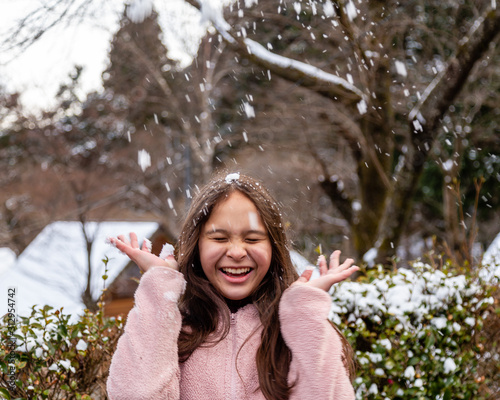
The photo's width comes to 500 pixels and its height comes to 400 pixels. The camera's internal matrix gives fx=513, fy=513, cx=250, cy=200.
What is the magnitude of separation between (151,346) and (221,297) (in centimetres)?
32

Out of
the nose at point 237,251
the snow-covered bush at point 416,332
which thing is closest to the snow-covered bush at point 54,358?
the nose at point 237,251

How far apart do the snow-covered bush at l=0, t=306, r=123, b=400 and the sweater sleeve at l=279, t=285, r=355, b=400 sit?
42.4 inches

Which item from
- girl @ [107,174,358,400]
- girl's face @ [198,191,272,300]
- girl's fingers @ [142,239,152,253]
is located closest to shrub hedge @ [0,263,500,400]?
girl's fingers @ [142,239,152,253]

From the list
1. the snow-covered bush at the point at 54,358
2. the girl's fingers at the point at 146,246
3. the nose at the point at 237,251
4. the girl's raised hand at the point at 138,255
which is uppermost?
the nose at the point at 237,251

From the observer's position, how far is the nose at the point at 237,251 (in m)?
1.76

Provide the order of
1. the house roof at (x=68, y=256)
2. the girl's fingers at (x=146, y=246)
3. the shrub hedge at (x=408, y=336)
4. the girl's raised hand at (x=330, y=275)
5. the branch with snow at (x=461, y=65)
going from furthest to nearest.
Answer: the house roof at (x=68, y=256)
the branch with snow at (x=461, y=65)
the shrub hedge at (x=408, y=336)
the girl's fingers at (x=146, y=246)
the girl's raised hand at (x=330, y=275)

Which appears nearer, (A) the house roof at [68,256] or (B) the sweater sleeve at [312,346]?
(B) the sweater sleeve at [312,346]

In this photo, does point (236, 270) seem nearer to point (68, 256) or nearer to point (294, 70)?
point (294, 70)

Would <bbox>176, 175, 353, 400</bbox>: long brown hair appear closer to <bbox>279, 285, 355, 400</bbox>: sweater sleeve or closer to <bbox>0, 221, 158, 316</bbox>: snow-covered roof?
<bbox>279, 285, 355, 400</bbox>: sweater sleeve

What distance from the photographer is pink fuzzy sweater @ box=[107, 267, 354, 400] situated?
5.29 ft

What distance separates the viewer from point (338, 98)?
20.5 ft

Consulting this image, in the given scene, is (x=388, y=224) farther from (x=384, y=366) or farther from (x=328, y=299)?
(x=328, y=299)

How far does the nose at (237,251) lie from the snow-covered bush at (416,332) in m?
1.22

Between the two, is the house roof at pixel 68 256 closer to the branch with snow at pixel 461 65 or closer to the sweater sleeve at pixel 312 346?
the branch with snow at pixel 461 65
